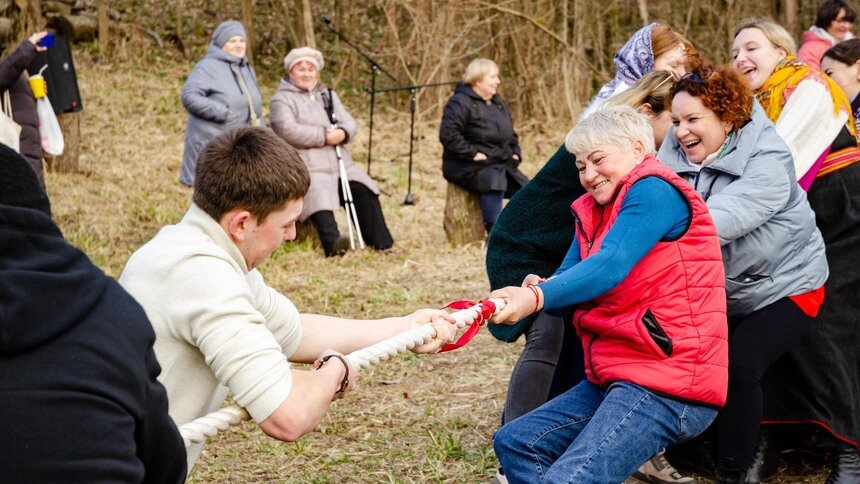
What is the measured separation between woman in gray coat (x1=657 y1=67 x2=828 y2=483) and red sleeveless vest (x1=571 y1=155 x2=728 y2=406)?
59 cm

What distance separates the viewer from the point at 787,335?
3.94 m

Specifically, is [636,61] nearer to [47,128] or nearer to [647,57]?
[647,57]

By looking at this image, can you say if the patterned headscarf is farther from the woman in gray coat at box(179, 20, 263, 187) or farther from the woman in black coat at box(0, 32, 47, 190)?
the woman in gray coat at box(179, 20, 263, 187)

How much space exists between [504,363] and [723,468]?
8.02ft

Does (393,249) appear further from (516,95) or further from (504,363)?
(516,95)

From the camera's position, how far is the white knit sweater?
2506mm

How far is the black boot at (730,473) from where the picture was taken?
393 centimetres

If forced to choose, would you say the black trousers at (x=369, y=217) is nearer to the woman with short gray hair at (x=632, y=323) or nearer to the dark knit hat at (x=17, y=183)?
the woman with short gray hair at (x=632, y=323)

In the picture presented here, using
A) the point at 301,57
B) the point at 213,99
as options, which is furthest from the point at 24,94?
the point at 301,57

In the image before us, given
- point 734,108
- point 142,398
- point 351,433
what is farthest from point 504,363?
point 142,398

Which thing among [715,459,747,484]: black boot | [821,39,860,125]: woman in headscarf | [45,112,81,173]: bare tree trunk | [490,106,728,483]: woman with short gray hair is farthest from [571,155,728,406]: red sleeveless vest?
[45,112,81,173]: bare tree trunk

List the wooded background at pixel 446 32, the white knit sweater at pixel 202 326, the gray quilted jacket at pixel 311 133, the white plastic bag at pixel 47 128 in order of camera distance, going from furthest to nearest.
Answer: the wooded background at pixel 446 32 → the gray quilted jacket at pixel 311 133 → the white plastic bag at pixel 47 128 → the white knit sweater at pixel 202 326

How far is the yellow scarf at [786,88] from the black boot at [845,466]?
4.46 feet

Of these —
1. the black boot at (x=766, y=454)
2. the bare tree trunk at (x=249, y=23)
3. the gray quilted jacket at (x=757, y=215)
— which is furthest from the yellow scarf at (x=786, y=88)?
the bare tree trunk at (x=249, y=23)
